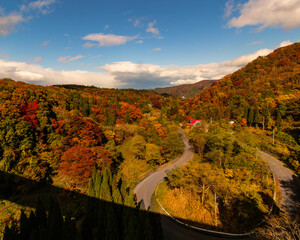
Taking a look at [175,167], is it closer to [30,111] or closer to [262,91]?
[30,111]

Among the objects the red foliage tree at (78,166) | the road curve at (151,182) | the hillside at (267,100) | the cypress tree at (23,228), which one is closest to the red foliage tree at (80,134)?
the red foliage tree at (78,166)

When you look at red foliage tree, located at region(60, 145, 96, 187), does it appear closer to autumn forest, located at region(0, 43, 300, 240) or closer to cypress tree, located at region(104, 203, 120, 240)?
autumn forest, located at region(0, 43, 300, 240)

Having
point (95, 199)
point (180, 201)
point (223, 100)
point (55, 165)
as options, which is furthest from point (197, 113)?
point (95, 199)

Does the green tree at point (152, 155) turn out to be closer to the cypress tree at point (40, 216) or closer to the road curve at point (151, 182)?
the road curve at point (151, 182)

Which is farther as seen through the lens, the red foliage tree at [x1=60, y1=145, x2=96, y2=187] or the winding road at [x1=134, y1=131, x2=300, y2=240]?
the red foliage tree at [x1=60, y1=145, x2=96, y2=187]

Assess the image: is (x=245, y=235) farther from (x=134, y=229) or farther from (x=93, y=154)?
(x=93, y=154)

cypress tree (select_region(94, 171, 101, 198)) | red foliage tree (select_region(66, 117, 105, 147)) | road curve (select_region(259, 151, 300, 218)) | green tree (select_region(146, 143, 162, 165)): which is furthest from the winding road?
red foliage tree (select_region(66, 117, 105, 147))

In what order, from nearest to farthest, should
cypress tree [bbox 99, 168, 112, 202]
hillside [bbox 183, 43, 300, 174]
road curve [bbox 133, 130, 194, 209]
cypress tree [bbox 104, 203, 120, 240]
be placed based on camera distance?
1. cypress tree [bbox 104, 203, 120, 240]
2. cypress tree [bbox 99, 168, 112, 202]
3. road curve [bbox 133, 130, 194, 209]
4. hillside [bbox 183, 43, 300, 174]
